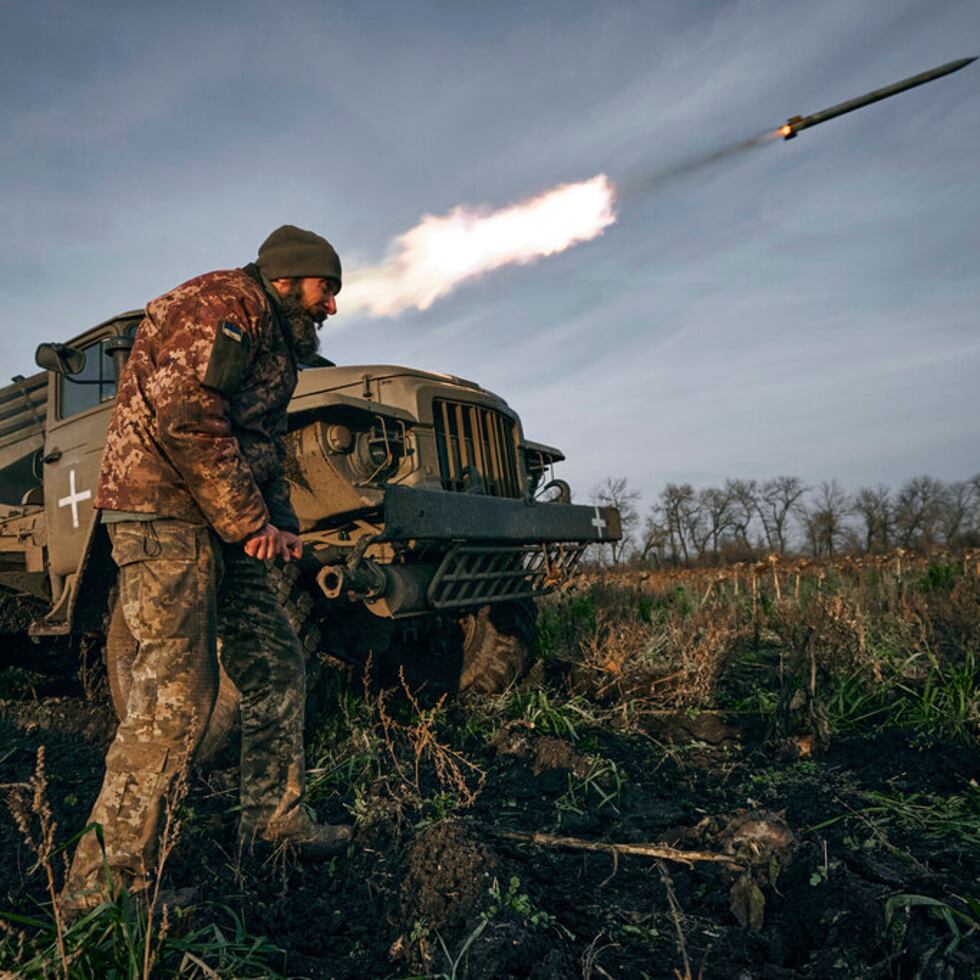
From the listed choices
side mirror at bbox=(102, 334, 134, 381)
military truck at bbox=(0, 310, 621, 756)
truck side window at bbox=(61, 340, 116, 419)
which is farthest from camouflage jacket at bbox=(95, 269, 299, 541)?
truck side window at bbox=(61, 340, 116, 419)

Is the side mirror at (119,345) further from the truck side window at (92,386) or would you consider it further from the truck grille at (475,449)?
the truck grille at (475,449)

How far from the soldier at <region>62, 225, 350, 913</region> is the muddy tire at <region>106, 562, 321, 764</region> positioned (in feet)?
3.36

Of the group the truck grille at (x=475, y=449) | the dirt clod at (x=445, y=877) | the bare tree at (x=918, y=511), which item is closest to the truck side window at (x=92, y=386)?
the truck grille at (x=475, y=449)

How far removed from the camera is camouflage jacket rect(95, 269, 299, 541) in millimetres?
2449

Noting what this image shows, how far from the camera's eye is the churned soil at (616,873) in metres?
1.99

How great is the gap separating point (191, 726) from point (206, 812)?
0.98 metres

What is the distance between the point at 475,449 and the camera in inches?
206

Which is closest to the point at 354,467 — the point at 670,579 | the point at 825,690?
the point at 825,690

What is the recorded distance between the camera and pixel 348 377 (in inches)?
197

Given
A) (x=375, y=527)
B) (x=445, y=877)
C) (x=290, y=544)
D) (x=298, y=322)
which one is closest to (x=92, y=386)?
(x=375, y=527)

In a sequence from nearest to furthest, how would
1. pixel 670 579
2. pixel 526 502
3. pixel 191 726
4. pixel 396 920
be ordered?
pixel 396 920 < pixel 191 726 < pixel 526 502 < pixel 670 579

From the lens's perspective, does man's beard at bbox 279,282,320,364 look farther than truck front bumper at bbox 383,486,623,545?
No

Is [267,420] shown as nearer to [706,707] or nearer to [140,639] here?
[140,639]

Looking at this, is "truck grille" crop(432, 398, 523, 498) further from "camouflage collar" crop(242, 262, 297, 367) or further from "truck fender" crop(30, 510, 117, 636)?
"camouflage collar" crop(242, 262, 297, 367)
